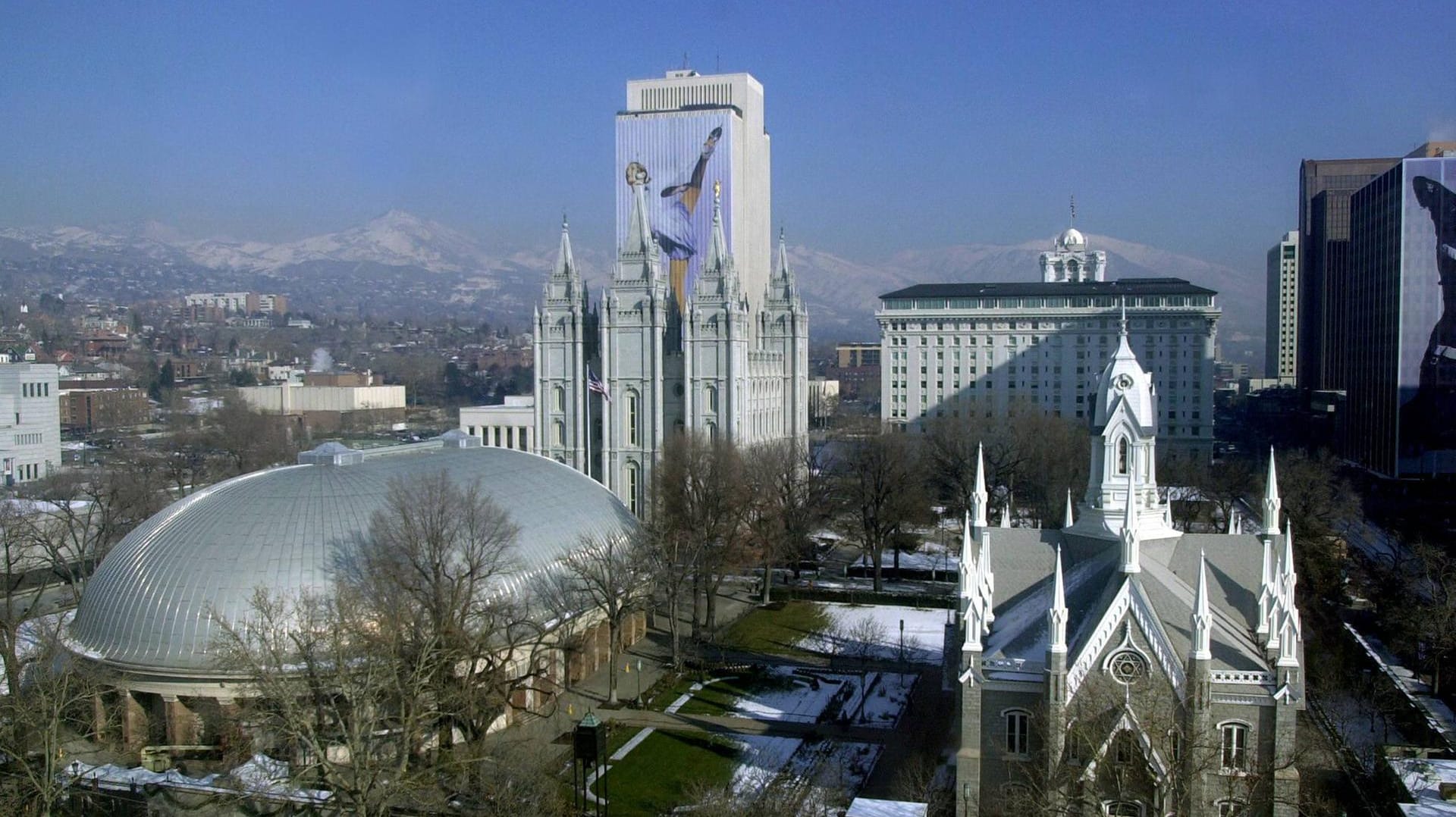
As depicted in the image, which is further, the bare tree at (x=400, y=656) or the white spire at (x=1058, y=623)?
the white spire at (x=1058, y=623)

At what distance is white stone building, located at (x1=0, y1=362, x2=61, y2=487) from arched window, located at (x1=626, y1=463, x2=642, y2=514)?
49.7 m

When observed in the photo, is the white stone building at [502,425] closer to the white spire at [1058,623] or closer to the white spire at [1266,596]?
the white spire at [1058,623]

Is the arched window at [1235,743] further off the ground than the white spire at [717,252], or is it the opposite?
the white spire at [717,252]

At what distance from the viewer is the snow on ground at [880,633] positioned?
50844 mm

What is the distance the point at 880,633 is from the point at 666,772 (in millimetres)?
19211

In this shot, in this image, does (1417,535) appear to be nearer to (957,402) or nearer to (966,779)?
(966,779)

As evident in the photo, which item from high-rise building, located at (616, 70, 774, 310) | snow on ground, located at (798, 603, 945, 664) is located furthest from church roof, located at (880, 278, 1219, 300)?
snow on ground, located at (798, 603, 945, 664)

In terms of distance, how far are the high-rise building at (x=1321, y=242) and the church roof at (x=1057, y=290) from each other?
32051 millimetres

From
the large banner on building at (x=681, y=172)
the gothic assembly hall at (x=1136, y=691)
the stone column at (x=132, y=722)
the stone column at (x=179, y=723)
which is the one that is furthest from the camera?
the large banner on building at (x=681, y=172)

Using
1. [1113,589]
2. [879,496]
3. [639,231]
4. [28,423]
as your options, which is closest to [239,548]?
[1113,589]

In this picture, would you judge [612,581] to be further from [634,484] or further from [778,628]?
[634,484]

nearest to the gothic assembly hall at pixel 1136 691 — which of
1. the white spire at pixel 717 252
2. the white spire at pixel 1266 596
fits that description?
the white spire at pixel 1266 596

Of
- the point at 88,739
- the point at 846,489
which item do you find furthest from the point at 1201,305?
the point at 88,739

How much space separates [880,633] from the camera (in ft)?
176
